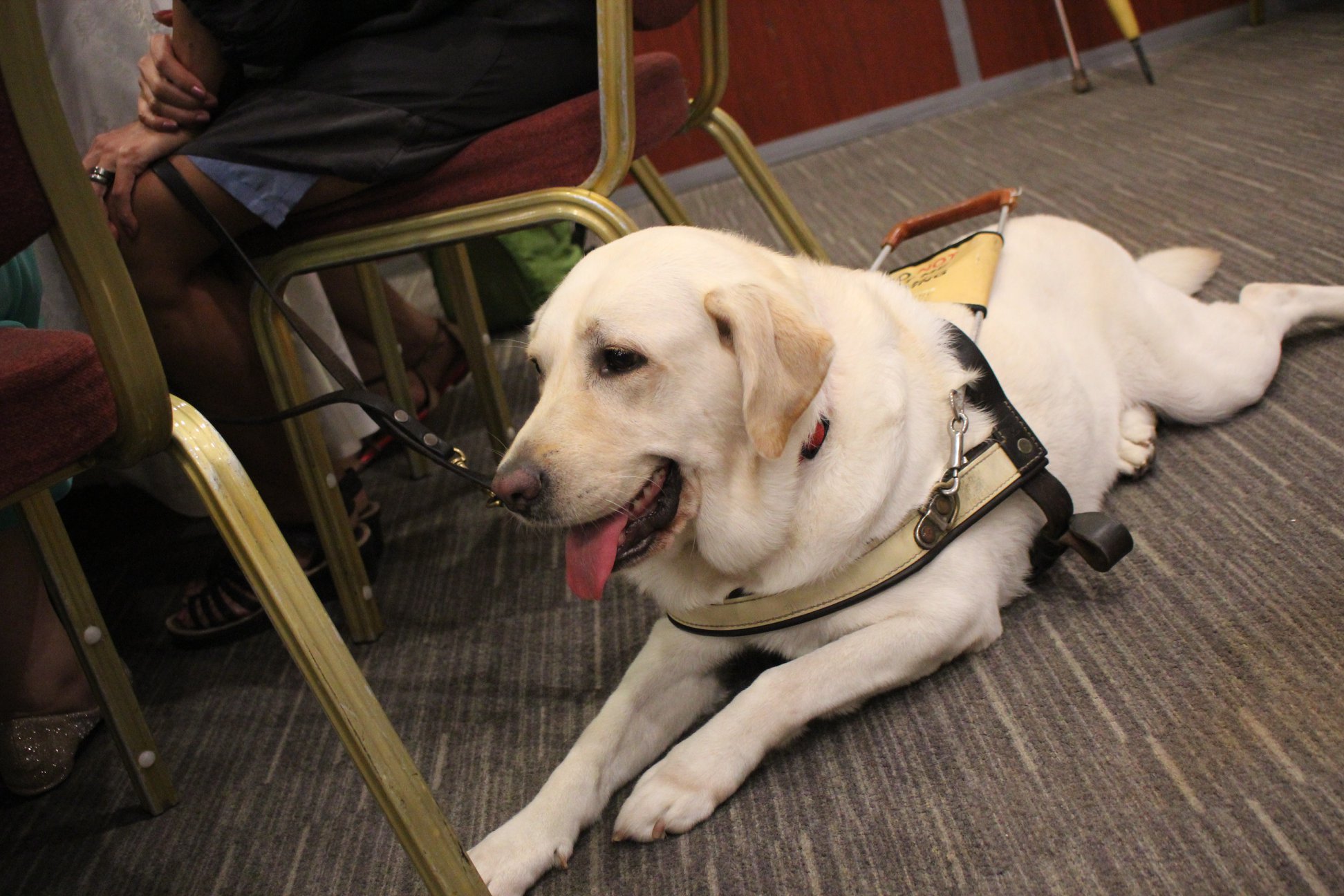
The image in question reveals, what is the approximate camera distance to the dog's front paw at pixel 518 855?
109 cm

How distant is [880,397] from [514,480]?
46 cm

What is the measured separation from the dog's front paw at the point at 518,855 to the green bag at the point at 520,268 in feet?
6.69

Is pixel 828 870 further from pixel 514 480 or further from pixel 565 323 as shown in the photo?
pixel 565 323

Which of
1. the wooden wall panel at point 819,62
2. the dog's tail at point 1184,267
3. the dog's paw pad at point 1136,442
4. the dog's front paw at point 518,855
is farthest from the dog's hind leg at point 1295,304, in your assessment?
the wooden wall panel at point 819,62

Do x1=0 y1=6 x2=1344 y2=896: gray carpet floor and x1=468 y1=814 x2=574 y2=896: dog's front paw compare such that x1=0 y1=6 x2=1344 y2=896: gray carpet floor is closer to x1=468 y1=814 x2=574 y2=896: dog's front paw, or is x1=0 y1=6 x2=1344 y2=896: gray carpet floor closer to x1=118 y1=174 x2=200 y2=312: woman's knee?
x1=468 y1=814 x2=574 y2=896: dog's front paw

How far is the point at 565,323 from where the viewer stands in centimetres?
117

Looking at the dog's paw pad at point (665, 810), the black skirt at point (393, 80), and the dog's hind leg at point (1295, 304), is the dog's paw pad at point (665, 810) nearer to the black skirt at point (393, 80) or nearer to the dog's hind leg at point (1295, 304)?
the black skirt at point (393, 80)

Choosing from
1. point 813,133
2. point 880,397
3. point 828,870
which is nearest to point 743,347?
point 880,397

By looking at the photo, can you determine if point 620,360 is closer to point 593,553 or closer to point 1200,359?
point 593,553

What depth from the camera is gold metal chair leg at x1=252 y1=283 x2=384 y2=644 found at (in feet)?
5.21

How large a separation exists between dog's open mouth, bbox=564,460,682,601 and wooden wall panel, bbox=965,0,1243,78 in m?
3.80

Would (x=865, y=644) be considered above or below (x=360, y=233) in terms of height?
below

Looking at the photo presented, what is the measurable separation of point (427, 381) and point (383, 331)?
42 centimetres

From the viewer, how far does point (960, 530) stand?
1238 millimetres
